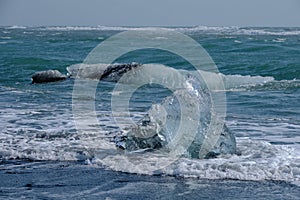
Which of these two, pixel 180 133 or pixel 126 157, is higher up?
pixel 180 133

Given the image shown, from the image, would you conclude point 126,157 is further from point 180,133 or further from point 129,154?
point 180,133

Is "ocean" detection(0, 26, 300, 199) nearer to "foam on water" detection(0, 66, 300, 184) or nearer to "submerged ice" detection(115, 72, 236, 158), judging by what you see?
"foam on water" detection(0, 66, 300, 184)

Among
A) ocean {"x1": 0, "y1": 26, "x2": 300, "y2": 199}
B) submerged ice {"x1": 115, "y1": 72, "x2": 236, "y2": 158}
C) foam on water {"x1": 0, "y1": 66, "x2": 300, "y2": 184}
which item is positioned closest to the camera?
ocean {"x1": 0, "y1": 26, "x2": 300, "y2": 199}

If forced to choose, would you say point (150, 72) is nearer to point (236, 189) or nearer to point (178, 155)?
point (178, 155)

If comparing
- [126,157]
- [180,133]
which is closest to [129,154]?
[126,157]

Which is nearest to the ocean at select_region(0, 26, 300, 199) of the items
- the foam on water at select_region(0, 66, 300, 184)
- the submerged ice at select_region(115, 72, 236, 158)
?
the foam on water at select_region(0, 66, 300, 184)

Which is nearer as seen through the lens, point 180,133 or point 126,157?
point 126,157

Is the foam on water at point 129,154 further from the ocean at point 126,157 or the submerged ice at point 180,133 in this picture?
the submerged ice at point 180,133

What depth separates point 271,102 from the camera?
12.1m

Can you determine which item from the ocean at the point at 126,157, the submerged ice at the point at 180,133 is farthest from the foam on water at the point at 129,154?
the submerged ice at the point at 180,133

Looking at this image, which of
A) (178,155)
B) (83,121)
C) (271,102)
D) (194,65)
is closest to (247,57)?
(194,65)

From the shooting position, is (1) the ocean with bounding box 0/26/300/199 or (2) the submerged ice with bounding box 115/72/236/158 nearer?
(1) the ocean with bounding box 0/26/300/199

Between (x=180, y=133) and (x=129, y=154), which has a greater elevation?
(x=180, y=133)

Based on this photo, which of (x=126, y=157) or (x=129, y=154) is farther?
(x=129, y=154)
